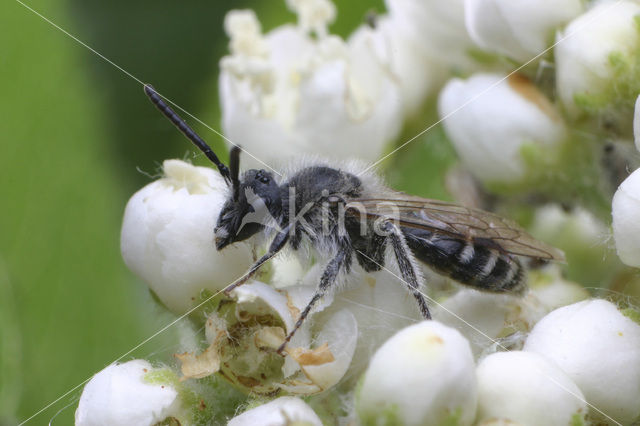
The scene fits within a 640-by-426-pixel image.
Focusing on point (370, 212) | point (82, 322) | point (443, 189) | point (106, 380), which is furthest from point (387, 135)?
point (106, 380)

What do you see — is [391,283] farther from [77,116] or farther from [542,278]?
[77,116]

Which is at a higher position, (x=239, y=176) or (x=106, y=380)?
(x=239, y=176)

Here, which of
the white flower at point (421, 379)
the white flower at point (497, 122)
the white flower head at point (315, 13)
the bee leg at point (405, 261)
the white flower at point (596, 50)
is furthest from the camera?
the white flower head at point (315, 13)

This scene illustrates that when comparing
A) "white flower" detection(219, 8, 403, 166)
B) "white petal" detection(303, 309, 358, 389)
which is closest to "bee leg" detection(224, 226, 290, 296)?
"white petal" detection(303, 309, 358, 389)

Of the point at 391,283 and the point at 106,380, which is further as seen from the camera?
the point at 391,283

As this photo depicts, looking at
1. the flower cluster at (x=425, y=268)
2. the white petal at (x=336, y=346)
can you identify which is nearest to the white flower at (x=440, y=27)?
the flower cluster at (x=425, y=268)

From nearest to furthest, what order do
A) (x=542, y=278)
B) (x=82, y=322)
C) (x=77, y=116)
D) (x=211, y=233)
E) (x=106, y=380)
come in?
(x=106, y=380) < (x=211, y=233) < (x=542, y=278) < (x=82, y=322) < (x=77, y=116)

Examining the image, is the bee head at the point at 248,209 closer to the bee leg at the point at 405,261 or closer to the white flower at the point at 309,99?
the bee leg at the point at 405,261
